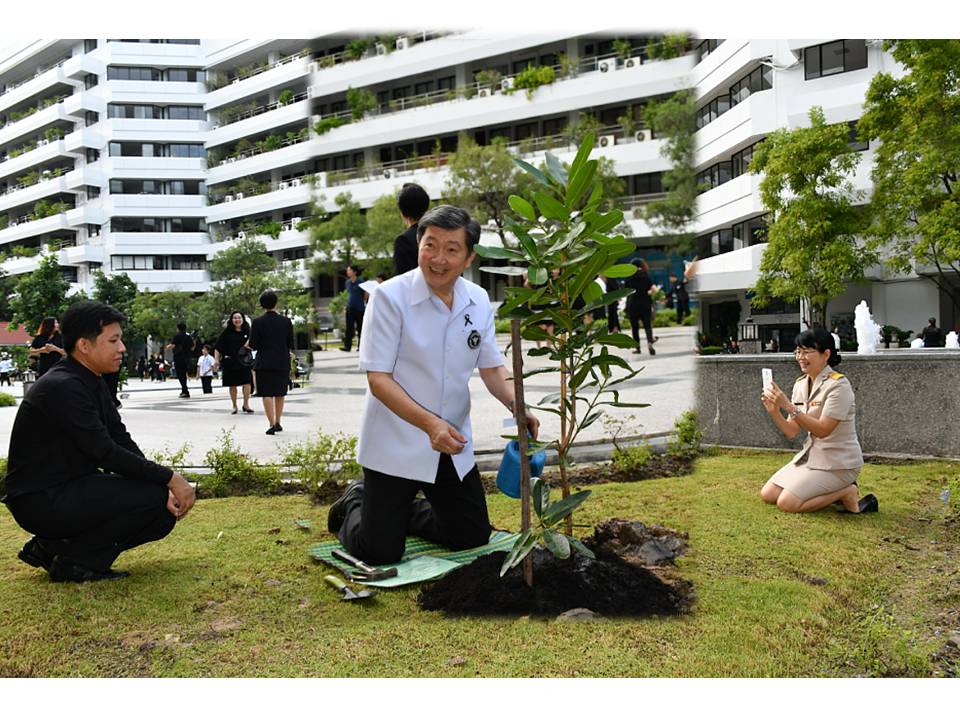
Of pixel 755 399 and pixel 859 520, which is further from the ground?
pixel 755 399

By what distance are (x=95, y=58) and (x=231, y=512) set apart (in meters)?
2.77

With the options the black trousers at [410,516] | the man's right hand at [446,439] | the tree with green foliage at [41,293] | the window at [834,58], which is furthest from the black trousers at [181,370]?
the window at [834,58]

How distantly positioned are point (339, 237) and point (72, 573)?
2803 millimetres

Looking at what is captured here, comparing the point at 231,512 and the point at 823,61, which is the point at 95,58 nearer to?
the point at 231,512

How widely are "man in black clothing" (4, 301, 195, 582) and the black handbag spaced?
12.5 feet

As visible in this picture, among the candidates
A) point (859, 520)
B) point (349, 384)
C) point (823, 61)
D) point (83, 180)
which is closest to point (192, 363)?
point (83, 180)

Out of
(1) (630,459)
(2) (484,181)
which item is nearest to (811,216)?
(2) (484,181)

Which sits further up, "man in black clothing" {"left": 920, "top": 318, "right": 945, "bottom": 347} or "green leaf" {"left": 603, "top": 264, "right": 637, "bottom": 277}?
"green leaf" {"left": 603, "top": 264, "right": 637, "bottom": 277}

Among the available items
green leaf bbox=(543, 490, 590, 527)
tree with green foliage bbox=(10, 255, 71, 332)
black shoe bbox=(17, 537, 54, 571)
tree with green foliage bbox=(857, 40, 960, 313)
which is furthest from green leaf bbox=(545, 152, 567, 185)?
tree with green foliage bbox=(857, 40, 960, 313)

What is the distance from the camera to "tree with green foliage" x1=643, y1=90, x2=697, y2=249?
5.34 m

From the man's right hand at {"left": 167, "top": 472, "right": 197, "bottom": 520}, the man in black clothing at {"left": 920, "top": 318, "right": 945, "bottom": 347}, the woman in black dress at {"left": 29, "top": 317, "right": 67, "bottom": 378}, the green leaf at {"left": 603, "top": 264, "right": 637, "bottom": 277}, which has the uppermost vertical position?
the green leaf at {"left": 603, "top": 264, "right": 637, "bottom": 277}

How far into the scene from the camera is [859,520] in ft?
12.4

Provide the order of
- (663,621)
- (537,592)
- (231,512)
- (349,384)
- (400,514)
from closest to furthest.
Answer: (663,621), (537,592), (400,514), (231,512), (349,384)

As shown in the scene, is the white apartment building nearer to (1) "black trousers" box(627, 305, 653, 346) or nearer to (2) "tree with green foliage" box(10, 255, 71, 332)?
(2) "tree with green foliage" box(10, 255, 71, 332)
